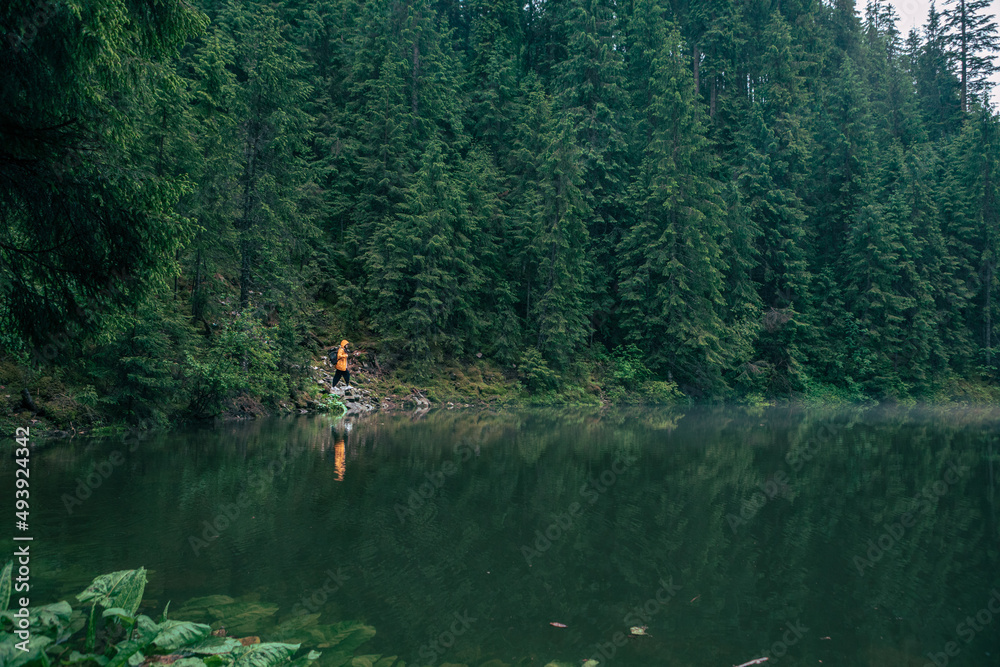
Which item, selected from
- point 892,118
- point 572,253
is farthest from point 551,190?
point 892,118

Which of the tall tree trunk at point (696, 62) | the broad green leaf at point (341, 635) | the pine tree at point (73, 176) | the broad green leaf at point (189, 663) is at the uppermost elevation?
the tall tree trunk at point (696, 62)

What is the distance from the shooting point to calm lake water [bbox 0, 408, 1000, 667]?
412cm

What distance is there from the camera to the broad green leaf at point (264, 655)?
3.07 meters

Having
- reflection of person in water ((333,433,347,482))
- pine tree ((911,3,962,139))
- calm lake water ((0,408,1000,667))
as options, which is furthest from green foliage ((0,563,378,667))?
pine tree ((911,3,962,139))

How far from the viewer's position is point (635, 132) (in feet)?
110

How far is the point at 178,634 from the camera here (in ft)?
10.7

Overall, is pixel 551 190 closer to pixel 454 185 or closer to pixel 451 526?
pixel 454 185

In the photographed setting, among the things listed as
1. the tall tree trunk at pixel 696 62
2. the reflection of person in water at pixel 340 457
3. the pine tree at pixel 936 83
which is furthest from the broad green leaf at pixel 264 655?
the pine tree at pixel 936 83

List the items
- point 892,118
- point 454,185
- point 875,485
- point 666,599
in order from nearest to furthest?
1. point 666,599
2. point 875,485
3. point 454,185
4. point 892,118

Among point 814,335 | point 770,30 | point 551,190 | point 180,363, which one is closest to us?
point 180,363

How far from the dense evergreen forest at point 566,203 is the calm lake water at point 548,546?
5.40 m

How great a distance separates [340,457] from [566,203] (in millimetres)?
19887

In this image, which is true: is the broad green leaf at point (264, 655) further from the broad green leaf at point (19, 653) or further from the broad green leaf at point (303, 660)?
the broad green leaf at point (19, 653)

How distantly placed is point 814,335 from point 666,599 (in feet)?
105
